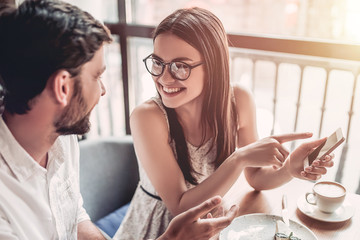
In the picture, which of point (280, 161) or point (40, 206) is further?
point (280, 161)

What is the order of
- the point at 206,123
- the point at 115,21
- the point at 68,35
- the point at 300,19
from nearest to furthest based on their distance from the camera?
the point at 68,35 < the point at 206,123 < the point at 300,19 < the point at 115,21

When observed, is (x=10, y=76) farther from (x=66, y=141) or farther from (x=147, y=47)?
(x=147, y=47)

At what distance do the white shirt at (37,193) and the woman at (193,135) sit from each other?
0.34 metres

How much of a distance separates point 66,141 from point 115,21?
5.96 feet

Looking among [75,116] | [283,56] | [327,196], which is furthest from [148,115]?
[283,56]

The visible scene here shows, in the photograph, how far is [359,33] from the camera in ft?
Answer: 7.94

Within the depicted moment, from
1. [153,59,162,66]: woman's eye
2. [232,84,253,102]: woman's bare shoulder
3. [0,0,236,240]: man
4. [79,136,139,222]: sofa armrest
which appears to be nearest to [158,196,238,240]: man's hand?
[0,0,236,240]: man

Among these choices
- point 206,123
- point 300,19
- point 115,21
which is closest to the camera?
point 206,123

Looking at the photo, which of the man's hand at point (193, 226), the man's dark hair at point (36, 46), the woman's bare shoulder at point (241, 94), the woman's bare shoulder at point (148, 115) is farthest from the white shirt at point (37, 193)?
the woman's bare shoulder at point (241, 94)

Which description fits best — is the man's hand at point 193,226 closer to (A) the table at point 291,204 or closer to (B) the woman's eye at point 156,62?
(A) the table at point 291,204

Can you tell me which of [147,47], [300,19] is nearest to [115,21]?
[147,47]

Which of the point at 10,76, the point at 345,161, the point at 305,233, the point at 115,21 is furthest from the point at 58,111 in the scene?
the point at 345,161

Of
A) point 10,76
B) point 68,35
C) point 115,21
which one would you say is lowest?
point 115,21

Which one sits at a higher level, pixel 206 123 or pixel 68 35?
pixel 68 35
